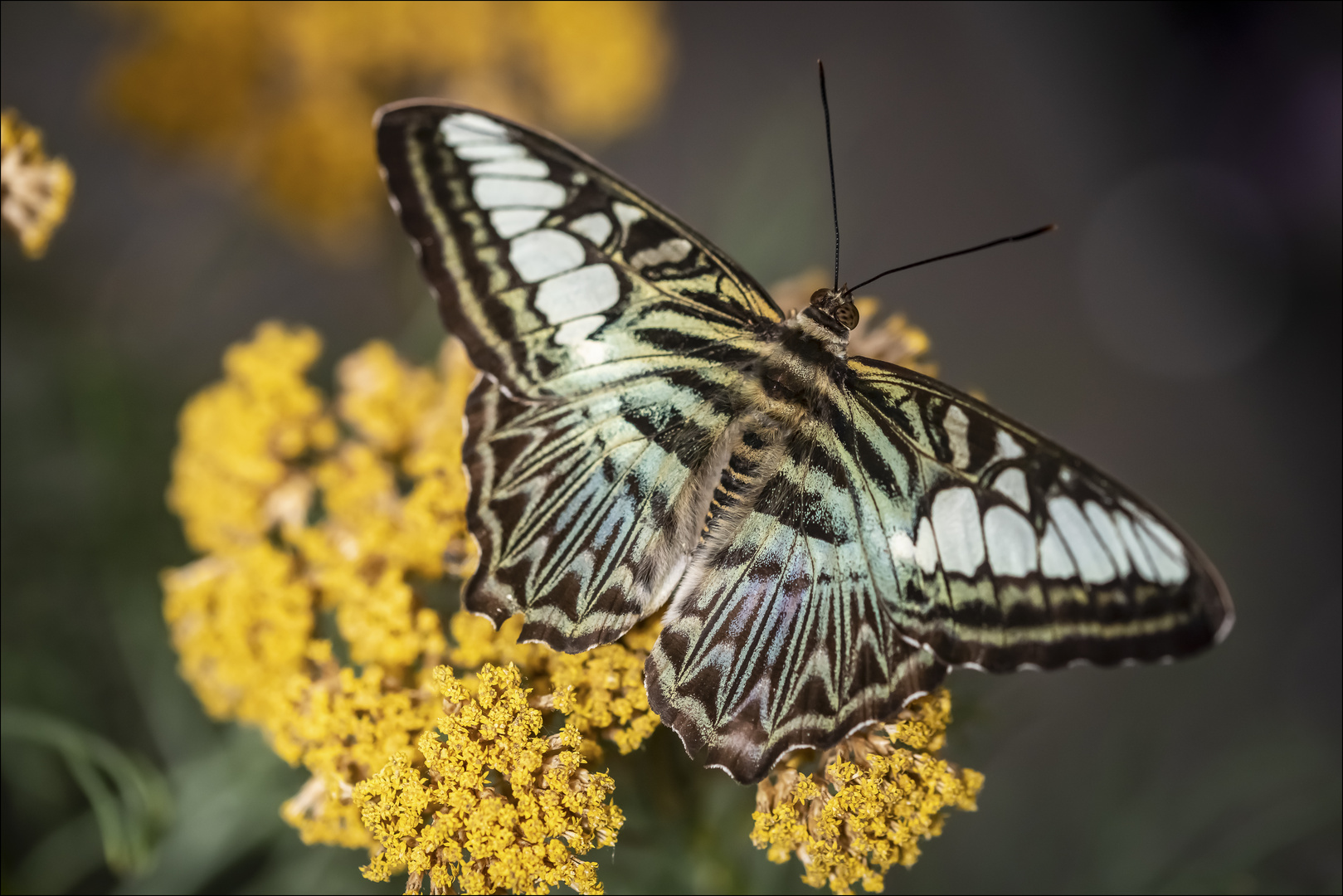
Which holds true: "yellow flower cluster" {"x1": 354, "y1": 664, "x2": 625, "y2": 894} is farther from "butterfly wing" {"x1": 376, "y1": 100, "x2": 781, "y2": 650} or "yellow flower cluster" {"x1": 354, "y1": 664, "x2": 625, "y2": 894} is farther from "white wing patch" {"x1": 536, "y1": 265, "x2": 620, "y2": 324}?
"white wing patch" {"x1": 536, "y1": 265, "x2": 620, "y2": 324}

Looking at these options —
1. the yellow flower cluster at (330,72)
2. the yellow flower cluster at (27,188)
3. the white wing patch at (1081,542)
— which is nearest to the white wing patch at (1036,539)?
the white wing patch at (1081,542)

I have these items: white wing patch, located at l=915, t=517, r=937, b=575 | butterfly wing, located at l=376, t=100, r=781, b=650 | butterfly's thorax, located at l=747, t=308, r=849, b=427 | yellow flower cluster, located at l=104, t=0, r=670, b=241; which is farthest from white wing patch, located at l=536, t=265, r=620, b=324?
yellow flower cluster, located at l=104, t=0, r=670, b=241

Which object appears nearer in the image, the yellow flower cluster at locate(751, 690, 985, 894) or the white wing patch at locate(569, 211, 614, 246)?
the yellow flower cluster at locate(751, 690, 985, 894)

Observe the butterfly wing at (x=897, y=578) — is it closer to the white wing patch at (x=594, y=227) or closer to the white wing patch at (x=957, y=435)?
the white wing patch at (x=957, y=435)

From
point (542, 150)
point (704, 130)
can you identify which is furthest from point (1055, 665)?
point (704, 130)

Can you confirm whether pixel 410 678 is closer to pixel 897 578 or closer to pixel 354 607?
pixel 354 607

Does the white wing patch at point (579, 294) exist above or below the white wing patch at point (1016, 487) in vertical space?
above
